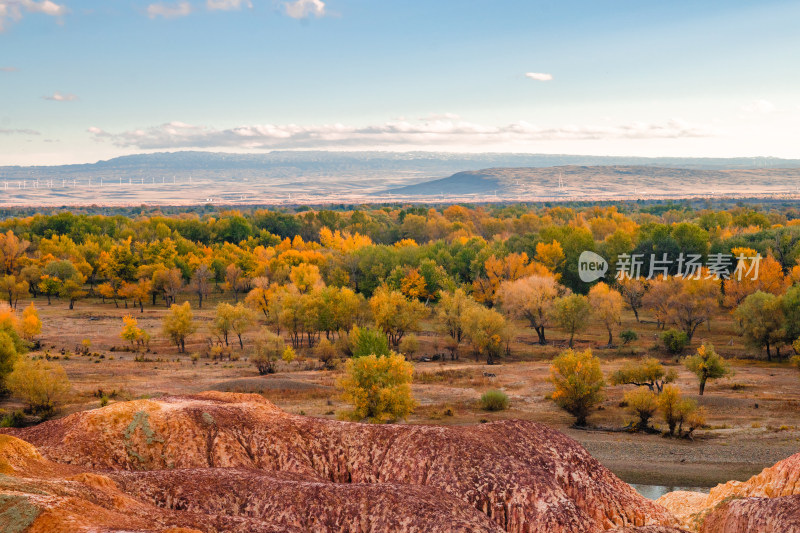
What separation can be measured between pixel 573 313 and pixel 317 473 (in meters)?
Answer: 64.6

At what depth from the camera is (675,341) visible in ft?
267

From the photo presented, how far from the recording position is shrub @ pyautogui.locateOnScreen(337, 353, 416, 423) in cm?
5234

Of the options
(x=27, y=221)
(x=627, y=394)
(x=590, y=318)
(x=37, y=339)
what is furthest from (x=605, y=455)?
(x=27, y=221)

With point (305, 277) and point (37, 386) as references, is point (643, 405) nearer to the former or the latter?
point (37, 386)

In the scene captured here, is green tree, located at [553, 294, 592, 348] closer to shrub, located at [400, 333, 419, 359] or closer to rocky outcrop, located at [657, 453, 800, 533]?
shrub, located at [400, 333, 419, 359]

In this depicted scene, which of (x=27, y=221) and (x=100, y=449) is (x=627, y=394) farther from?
(x=27, y=221)

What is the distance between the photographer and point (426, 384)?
70250 mm

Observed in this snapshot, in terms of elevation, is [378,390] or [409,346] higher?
[378,390]

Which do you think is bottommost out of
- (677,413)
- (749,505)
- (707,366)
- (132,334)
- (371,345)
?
(677,413)

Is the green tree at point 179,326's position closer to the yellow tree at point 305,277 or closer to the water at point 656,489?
the yellow tree at point 305,277

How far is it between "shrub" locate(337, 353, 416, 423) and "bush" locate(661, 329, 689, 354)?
4180cm

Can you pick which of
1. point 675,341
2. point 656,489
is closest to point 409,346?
point 675,341

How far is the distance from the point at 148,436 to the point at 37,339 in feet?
229

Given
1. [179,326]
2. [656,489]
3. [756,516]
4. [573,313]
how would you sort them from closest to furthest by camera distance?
1. [756,516]
2. [656,489]
3. [179,326]
4. [573,313]
